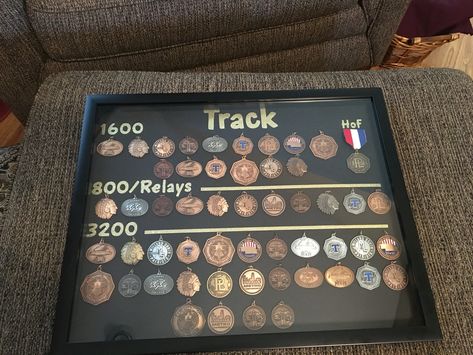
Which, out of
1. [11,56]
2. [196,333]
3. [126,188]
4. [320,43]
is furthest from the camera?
[320,43]

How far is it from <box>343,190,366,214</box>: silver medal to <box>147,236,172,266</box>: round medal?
28 centimetres

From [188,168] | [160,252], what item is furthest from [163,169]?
[160,252]

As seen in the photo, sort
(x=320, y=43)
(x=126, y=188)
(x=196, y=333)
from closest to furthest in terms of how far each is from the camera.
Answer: (x=196, y=333), (x=126, y=188), (x=320, y=43)

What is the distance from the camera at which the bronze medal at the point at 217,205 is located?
0.71 meters

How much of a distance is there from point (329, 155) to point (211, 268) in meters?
0.27

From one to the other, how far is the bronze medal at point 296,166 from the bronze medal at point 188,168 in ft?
0.48

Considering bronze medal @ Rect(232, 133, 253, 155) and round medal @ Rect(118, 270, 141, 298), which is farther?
bronze medal @ Rect(232, 133, 253, 155)

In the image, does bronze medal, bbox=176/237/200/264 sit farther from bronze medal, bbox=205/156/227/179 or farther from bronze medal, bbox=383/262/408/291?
bronze medal, bbox=383/262/408/291

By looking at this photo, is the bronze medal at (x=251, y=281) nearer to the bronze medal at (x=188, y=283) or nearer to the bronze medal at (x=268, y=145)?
the bronze medal at (x=188, y=283)

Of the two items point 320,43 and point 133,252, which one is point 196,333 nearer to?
point 133,252

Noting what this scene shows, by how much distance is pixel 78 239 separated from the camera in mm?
670

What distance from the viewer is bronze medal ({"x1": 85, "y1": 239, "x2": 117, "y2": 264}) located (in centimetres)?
67

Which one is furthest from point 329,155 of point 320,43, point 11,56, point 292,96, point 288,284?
point 11,56

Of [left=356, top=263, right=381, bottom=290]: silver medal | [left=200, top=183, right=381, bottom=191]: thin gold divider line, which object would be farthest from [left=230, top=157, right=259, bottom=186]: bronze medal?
[left=356, top=263, right=381, bottom=290]: silver medal
